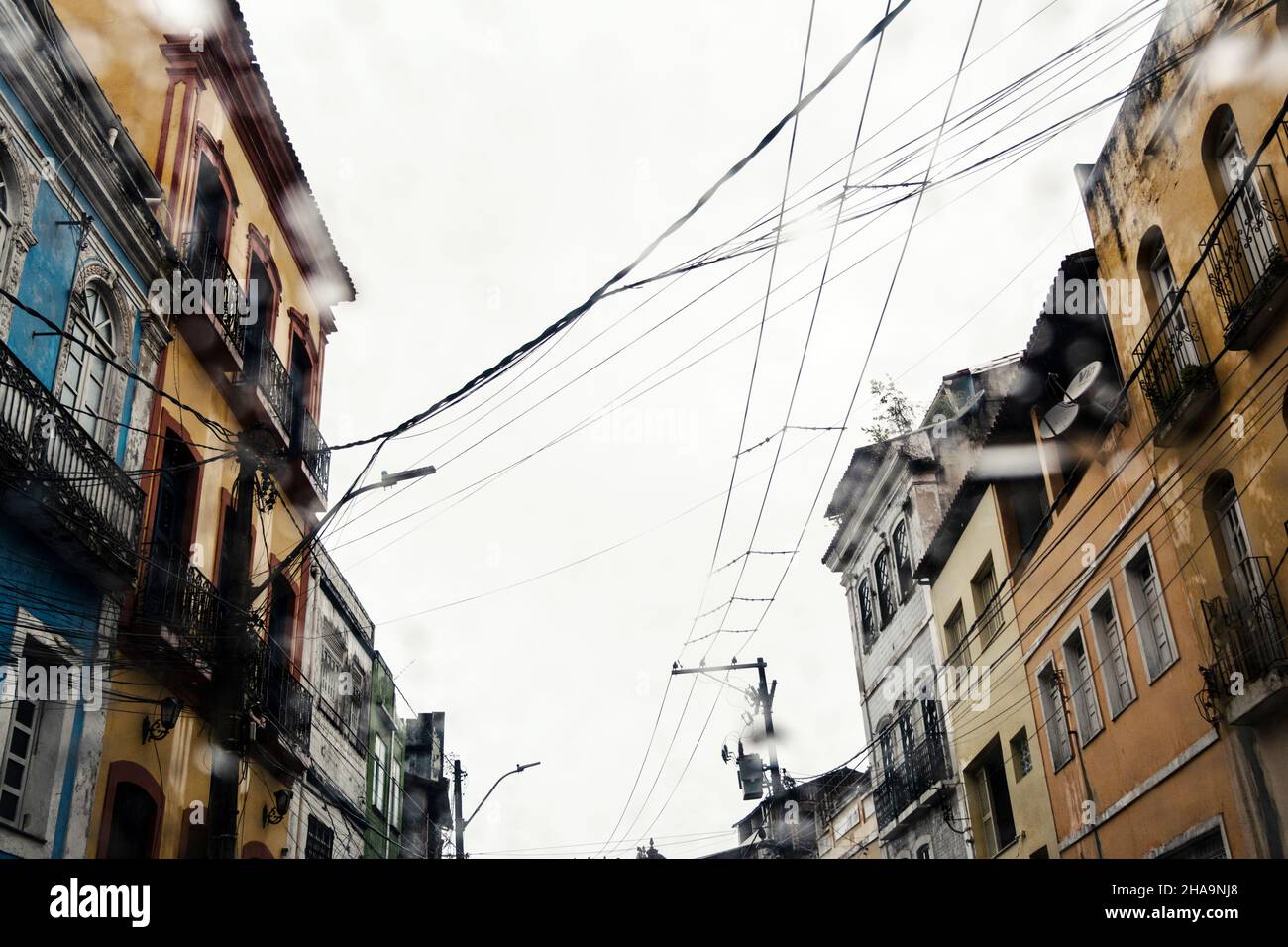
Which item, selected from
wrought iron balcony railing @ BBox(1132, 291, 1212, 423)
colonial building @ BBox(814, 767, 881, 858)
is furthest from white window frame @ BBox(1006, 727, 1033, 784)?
colonial building @ BBox(814, 767, 881, 858)

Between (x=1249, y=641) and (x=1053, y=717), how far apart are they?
271 inches

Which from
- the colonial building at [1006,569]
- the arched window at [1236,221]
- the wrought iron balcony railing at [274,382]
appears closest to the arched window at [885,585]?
the colonial building at [1006,569]

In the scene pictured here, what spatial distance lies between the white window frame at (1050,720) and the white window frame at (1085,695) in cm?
43

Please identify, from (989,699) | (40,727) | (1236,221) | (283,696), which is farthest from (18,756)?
(989,699)

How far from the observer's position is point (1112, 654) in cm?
1670

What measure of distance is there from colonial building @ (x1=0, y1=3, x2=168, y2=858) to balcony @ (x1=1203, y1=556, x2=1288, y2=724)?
11.7 meters

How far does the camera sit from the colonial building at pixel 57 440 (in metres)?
10.6

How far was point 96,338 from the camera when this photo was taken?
1290 cm

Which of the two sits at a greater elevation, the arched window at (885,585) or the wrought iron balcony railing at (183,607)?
the arched window at (885,585)

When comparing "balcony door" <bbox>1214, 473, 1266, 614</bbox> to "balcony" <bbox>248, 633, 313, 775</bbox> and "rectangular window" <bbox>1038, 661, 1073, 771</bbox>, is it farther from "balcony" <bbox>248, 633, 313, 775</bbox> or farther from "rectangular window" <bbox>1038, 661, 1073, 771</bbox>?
"balcony" <bbox>248, 633, 313, 775</bbox>

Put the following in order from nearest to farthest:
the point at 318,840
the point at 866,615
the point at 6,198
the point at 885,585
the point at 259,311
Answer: the point at 6,198 → the point at 259,311 → the point at 318,840 → the point at 885,585 → the point at 866,615

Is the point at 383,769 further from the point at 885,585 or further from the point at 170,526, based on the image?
the point at 885,585

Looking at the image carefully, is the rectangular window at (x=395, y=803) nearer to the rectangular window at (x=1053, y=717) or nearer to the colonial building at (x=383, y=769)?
the colonial building at (x=383, y=769)
